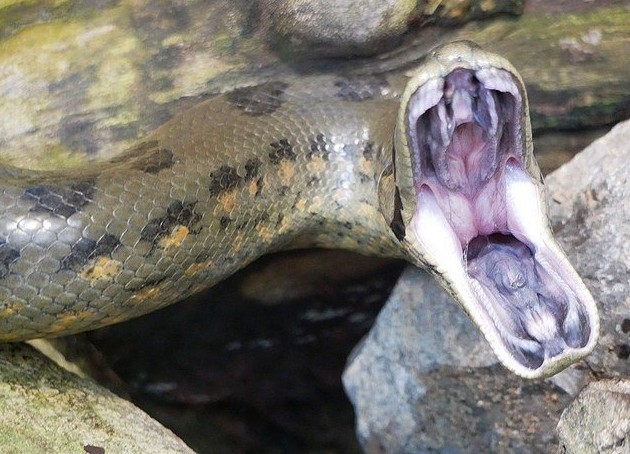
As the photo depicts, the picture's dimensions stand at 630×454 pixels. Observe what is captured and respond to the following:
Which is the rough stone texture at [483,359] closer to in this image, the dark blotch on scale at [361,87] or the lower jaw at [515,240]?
the lower jaw at [515,240]

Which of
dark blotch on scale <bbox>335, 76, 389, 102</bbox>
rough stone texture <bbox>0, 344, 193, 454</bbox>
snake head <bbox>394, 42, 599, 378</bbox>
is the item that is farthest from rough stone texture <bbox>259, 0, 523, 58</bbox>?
rough stone texture <bbox>0, 344, 193, 454</bbox>

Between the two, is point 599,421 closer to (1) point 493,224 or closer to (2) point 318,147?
(1) point 493,224

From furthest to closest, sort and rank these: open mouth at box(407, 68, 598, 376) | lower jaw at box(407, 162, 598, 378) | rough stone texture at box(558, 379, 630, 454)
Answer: open mouth at box(407, 68, 598, 376) < lower jaw at box(407, 162, 598, 378) < rough stone texture at box(558, 379, 630, 454)

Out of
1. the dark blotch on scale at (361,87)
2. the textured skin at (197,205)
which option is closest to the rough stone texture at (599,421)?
the textured skin at (197,205)

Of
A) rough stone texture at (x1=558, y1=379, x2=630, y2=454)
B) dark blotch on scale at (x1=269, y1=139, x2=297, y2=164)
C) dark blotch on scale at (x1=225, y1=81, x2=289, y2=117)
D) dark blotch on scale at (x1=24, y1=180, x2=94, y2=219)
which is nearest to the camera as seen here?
rough stone texture at (x1=558, y1=379, x2=630, y2=454)

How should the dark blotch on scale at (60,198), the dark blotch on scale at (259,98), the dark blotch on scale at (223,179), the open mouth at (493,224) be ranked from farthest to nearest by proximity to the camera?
the dark blotch on scale at (259,98)
the dark blotch on scale at (223,179)
the dark blotch on scale at (60,198)
the open mouth at (493,224)

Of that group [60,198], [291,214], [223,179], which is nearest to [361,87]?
[291,214]

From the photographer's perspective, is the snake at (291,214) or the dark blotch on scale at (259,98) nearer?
the snake at (291,214)

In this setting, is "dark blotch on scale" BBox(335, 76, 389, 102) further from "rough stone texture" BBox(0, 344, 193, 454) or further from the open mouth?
"rough stone texture" BBox(0, 344, 193, 454)
